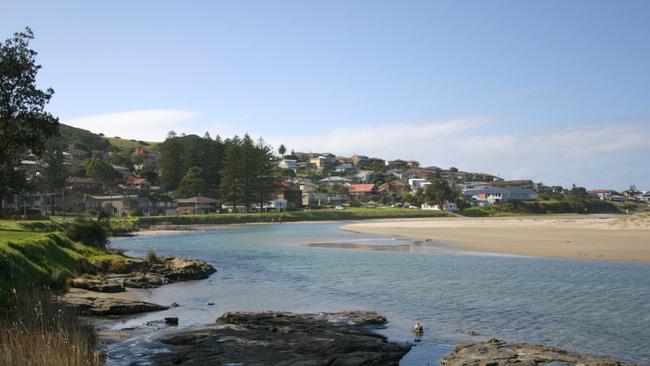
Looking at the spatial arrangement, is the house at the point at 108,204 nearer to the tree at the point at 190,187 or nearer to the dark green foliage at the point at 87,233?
the tree at the point at 190,187

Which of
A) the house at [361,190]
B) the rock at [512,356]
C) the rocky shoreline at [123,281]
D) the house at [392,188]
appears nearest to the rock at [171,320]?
the rocky shoreline at [123,281]

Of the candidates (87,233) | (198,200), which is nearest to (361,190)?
(198,200)

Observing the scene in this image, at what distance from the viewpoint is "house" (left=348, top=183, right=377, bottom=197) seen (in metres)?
174

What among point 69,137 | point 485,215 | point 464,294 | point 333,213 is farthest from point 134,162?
point 464,294

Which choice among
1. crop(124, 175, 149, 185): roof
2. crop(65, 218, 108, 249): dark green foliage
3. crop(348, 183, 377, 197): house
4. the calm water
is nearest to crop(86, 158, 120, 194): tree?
crop(124, 175, 149, 185): roof

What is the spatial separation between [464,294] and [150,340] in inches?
586

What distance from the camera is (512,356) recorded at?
1423cm

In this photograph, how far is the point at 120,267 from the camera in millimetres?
33031

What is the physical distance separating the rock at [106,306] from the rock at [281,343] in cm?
409

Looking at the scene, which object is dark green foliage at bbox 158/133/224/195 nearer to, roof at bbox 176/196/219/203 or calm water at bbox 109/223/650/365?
roof at bbox 176/196/219/203

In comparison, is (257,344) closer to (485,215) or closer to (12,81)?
(12,81)

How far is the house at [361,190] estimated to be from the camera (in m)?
174

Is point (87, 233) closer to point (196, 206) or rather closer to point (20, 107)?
point (20, 107)

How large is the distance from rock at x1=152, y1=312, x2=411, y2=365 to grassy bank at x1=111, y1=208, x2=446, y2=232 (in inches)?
2808
